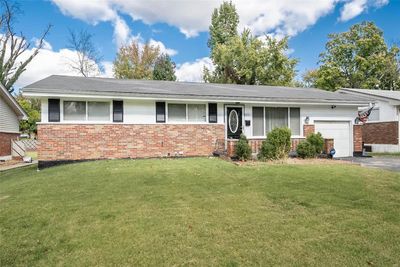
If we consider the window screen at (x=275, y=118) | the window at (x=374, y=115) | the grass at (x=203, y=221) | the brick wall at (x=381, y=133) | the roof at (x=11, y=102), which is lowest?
the grass at (x=203, y=221)

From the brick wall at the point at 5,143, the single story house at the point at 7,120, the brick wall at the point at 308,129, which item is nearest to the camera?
the brick wall at the point at 308,129

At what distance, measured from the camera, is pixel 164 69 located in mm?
34469

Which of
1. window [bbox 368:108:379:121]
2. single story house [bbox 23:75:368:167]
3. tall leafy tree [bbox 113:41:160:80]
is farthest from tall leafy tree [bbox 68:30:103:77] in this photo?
window [bbox 368:108:379:121]

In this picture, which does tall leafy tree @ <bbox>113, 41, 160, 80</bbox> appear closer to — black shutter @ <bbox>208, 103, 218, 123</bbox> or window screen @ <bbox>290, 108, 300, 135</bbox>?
black shutter @ <bbox>208, 103, 218, 123</bbox>

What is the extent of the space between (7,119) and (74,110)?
11402mm

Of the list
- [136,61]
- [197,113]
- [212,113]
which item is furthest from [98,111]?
[136,61]

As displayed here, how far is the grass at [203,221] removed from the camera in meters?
3.33

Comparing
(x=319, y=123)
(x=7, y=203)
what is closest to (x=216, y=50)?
(x=319, y=123)

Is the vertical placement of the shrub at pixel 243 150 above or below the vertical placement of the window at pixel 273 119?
below

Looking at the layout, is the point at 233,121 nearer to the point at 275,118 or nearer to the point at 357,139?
the point at 275,118

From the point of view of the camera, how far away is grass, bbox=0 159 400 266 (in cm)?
333

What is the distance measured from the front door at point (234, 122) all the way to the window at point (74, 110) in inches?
260

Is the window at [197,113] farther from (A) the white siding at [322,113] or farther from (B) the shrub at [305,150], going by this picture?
(B) the shrub at [305,150]

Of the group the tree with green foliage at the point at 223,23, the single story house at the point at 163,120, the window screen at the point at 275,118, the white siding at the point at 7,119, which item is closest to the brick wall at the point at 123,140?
the single story house at the point at 163,120
